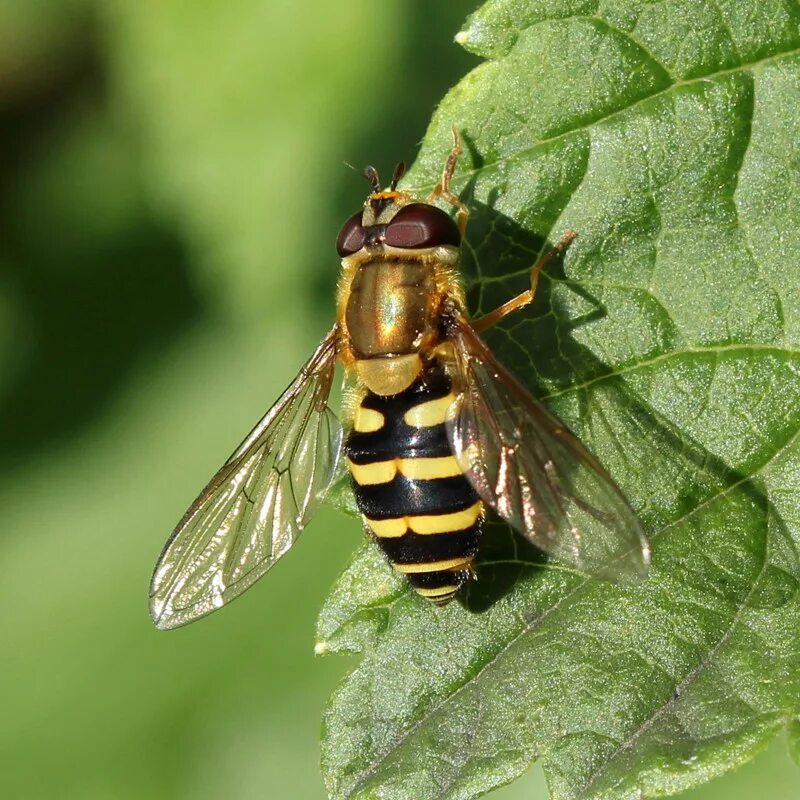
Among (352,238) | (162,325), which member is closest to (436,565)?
(352,238)

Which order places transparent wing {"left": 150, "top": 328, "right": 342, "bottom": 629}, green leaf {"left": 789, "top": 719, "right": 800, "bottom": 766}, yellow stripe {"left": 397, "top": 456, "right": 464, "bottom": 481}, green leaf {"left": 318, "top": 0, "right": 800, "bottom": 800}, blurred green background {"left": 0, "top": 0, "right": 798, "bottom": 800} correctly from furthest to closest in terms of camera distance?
blurred green background {"left": 0, "top": 0, "right": 798, "bottom": 800}, transparent wing {"left": 150, "top": 328, "right": 342, "bottom": 629}, yellow stripe {"left": 397, "top": 456, "right": 464, "bottom": 481}, green leaf {"left": 318, "top": 0, "right": 800, "bottom": 800}, green leaf {"left": 789, "top": 719, "right": 800, "bottom": 766}

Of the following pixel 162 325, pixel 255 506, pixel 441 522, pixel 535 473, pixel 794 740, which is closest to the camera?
pixel 794 740

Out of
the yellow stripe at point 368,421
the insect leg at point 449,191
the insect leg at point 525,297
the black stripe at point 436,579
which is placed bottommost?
the black stripe at point 436,579

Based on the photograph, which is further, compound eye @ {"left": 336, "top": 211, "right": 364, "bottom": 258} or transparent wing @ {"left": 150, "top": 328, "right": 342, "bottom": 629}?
compound eye @ {"left": 336, "top": 211, "right": 364, "bottom": 258}

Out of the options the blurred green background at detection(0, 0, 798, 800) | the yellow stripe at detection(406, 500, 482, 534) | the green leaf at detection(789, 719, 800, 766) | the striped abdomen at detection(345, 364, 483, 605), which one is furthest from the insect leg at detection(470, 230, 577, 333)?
the blurred green background at detection(0, 0, 798, 800)

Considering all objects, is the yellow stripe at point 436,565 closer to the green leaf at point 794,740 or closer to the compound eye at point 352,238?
the green leaf at point 794,740

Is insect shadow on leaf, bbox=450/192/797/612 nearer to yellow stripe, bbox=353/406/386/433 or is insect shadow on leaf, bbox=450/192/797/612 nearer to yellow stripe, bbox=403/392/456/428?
yellow stripe, bbox=403/392/456/428

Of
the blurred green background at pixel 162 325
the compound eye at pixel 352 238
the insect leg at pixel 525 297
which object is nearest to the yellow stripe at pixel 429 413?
the insect leg at pixel 525 297

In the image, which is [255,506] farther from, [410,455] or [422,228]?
[422,228]
